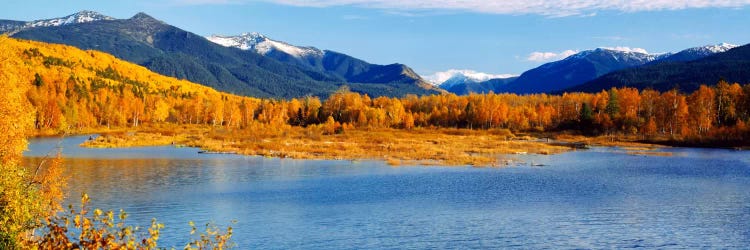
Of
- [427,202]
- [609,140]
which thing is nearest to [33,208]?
[427,202]

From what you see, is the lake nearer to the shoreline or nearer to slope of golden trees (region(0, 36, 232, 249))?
slope of golden trees (region(0, 36, 232, 249))

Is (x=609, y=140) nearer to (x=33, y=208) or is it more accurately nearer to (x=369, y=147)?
(x=369, y=147)

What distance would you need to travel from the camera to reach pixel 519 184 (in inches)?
2429

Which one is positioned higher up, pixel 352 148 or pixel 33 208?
pixel 33 208

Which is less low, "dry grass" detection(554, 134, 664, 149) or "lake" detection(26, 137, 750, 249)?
"dry grass" detection(554, 134, 664, 149)

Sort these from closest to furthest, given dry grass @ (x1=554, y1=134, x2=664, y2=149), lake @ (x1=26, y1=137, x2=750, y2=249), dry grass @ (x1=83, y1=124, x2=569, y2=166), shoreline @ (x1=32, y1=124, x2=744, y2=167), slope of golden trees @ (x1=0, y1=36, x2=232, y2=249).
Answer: slope of golden trees @ (x1=0, y1=36, x2=232, y2=249)
lake @ (x1=26, y1=137, x2=750, y2=249)
dry grass @ (x1=83, y1=124, x2=569, y2=166)
shoreline @ (x1=32, y1=124, x2=744, y2=167)
dry grass @ (x1=554, y1=134, x2=664, y2=149)

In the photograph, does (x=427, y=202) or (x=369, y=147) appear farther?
(x=369, y=147)

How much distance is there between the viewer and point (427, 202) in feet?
163

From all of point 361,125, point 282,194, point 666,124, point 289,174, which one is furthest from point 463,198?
point 361,125

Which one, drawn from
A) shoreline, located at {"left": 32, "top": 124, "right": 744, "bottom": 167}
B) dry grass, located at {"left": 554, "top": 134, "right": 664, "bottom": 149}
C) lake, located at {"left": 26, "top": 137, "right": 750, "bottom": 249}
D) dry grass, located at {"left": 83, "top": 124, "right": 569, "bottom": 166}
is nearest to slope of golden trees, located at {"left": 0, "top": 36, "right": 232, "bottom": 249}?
lake, located at {"left": 26, "top": 137, "right": 750, "bottom": 249}

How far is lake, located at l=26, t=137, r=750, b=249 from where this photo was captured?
118ft

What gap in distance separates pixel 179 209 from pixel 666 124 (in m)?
144

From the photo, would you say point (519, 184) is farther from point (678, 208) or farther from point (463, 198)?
point (678, 208)

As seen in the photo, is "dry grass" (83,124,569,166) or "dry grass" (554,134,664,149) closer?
"dry grass" (83,124,569,166)
